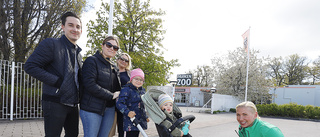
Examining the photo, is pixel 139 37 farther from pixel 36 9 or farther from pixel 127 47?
pixel 36 9

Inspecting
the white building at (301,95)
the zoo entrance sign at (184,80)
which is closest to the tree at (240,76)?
the white building at (301,95)

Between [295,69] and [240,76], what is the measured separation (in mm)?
29049

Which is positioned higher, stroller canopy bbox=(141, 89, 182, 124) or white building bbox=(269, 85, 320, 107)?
stroller canopy bbox=(141, 89, 182, 124)

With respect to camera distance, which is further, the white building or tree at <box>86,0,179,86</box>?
the white building

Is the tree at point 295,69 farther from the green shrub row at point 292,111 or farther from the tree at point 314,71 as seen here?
the green shrub row at point 292,111

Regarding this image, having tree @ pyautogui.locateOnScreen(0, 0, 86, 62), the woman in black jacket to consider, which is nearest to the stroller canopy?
the woman in black jacket

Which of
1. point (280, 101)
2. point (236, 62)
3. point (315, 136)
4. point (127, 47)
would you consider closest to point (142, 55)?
point (127, 47)

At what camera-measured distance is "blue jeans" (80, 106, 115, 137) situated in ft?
8.85

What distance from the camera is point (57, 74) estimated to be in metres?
2.31

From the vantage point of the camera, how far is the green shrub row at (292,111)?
16.7 meters

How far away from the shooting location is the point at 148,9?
522 inches

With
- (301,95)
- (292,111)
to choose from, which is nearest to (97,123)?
(292,111)

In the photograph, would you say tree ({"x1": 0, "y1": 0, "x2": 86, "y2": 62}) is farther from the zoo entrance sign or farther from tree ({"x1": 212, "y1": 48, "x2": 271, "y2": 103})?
tree ({"x1": 212, "y1": 48, "x2": 271, "y2": 103})

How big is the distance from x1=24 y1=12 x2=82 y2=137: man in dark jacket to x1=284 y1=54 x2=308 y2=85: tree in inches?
1979
